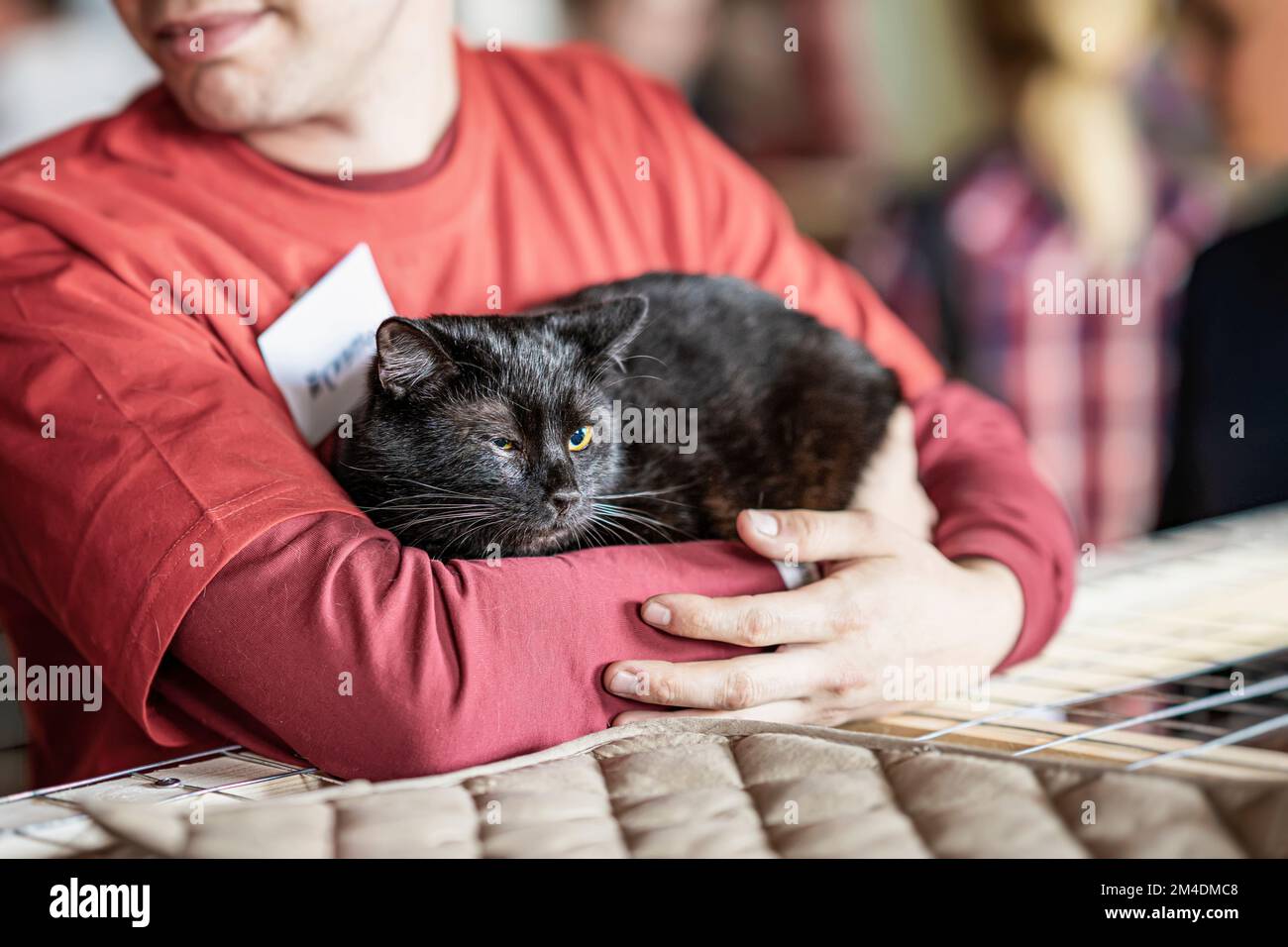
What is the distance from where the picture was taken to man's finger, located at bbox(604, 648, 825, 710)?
973 millimetres

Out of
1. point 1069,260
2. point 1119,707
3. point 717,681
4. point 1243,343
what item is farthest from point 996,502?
point 1069,260

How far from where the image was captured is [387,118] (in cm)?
132

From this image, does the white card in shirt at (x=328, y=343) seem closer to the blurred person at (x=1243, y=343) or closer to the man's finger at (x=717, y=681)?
the man's finger at (x=717, y=681)

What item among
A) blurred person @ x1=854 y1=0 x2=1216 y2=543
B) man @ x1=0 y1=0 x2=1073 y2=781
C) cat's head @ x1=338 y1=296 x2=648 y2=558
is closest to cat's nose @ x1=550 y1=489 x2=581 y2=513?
cat's head @ x1=338 y1=296 x2=648 y2=558

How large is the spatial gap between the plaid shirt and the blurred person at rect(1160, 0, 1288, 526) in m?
0.14

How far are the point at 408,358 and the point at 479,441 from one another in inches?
4.5

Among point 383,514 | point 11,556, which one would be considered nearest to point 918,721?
point 383,514

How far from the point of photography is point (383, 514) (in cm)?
116

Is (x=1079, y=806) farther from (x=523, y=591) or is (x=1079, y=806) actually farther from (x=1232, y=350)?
(x=1232, y=350)

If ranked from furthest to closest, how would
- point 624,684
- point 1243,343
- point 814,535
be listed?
point 1243,343 → point 814,535 → point 624,684

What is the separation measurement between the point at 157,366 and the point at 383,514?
0.86ft

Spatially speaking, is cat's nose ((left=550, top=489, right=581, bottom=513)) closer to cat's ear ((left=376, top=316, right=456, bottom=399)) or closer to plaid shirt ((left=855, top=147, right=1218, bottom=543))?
cat's ear ((left=376, top=316, right=456, bottom=399))

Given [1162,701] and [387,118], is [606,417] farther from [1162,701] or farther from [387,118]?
[1162,701]

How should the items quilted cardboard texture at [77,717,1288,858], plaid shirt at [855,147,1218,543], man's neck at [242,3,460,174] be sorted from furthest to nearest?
plaid shirt at [855,147,1218,543], man's neck at [242,3,460,174], quilted cardboard texture at [77,717,1288,858]
